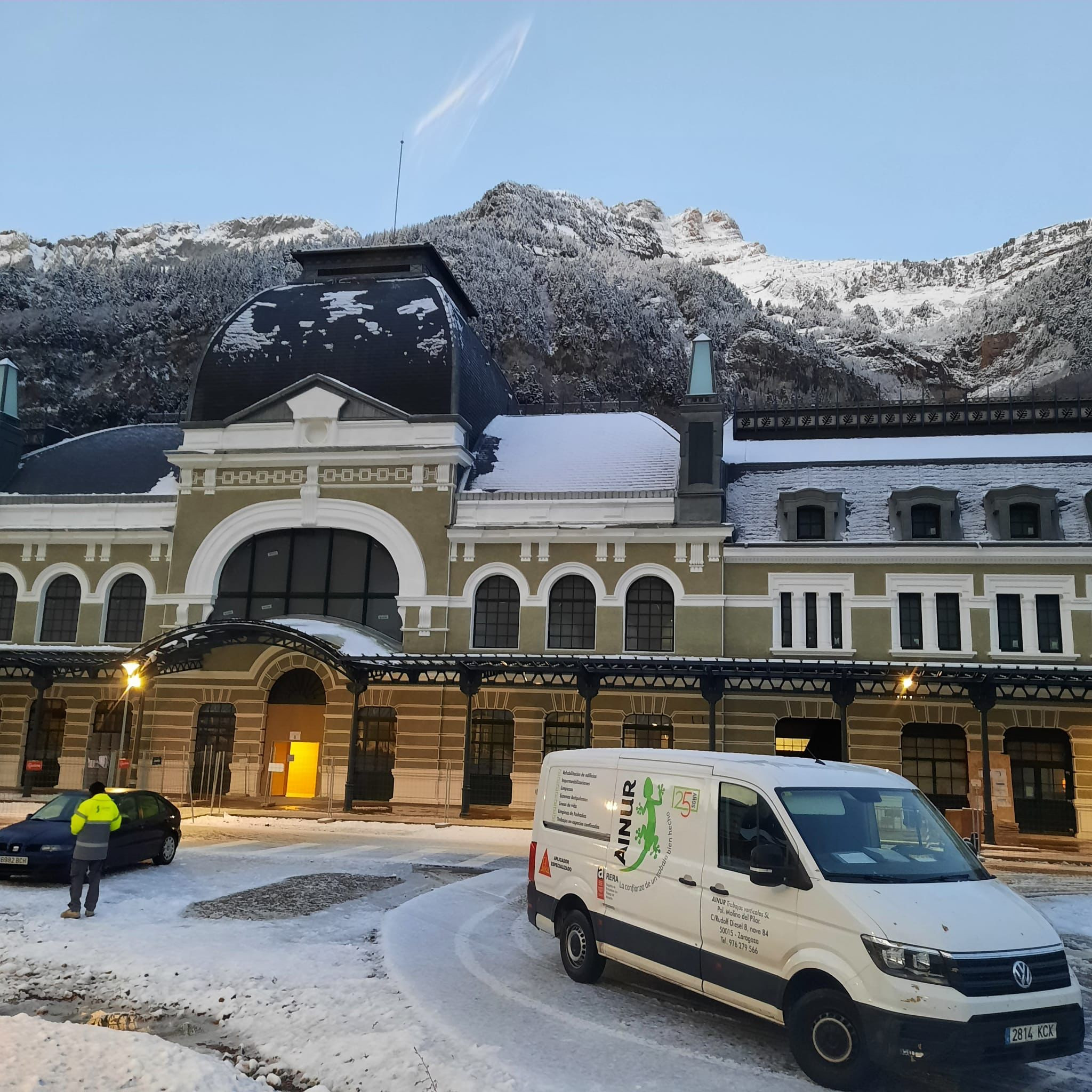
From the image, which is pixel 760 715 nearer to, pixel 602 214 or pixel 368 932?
pixel 368 932

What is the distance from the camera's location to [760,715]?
28688 mm

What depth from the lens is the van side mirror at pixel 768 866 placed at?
775cm

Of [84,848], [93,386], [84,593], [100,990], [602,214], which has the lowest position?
[100,990]

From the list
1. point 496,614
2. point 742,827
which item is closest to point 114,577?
point 496,614

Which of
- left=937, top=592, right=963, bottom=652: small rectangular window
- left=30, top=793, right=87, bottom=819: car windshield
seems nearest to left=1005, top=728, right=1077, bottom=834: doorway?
left=937, top=592, right=963, bottom=652: small rectangular window

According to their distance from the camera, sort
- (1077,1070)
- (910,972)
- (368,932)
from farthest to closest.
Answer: (368,932) < (1077,1070) < (910,972)

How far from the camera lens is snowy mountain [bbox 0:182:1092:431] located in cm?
8488

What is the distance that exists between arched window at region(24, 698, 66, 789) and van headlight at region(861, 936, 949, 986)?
30.8 meters

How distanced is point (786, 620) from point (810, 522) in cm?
315

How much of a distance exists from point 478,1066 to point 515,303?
90.7 metres

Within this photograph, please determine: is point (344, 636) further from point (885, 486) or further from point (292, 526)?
point (885, 486)

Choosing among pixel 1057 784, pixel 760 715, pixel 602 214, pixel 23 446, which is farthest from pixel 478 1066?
pixel 602 214

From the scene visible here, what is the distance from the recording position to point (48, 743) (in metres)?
32.4

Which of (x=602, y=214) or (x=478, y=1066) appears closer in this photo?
(x=478, y=1066)
